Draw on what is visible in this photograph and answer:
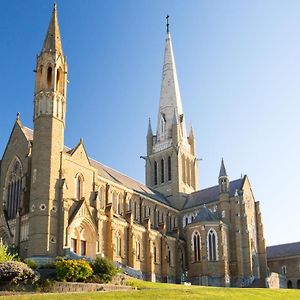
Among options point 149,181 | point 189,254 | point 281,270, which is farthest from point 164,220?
point 281,270

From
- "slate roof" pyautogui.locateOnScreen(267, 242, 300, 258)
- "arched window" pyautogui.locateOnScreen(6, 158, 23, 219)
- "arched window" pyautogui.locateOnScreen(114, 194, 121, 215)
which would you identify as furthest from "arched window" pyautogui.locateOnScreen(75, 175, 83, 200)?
"slate roof" pyautogui.locateOnScreen(267, 242, 300, 258)

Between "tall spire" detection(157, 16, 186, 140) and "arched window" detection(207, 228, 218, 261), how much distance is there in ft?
79.8

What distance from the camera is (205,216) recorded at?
7350cm

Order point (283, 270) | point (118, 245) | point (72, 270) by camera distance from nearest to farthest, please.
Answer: point (72, 270), point (118, 245), point (283, 270)

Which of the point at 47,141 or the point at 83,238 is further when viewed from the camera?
the point at 83,238

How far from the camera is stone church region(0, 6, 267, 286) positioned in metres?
53.6

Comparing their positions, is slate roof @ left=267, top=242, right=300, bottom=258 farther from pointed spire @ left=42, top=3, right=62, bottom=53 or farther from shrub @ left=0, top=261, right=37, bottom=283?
shrub @ left=0, top=261, right=37, bottom=283

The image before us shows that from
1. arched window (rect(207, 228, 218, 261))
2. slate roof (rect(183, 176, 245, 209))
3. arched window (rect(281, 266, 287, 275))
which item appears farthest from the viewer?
arched window (rect(281, 266, 287, 275))

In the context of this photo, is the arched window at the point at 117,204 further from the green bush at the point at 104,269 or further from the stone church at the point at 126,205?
the green bush at the point at 104,269

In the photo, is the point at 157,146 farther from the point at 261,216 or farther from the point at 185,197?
the point at 261,216

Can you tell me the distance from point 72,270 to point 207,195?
44806 mm

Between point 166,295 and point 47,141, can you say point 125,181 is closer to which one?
point 47,141

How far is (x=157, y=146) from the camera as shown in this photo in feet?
304

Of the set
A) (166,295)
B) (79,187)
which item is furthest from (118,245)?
(166,295)
